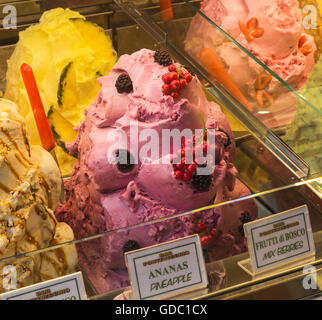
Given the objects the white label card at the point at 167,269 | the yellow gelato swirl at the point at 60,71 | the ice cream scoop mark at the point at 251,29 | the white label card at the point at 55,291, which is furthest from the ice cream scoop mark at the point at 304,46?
the white label card at the point at 55,291

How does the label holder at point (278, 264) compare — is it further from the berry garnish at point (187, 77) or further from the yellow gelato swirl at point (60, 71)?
the yellow gelato swirl at point (60, 71)

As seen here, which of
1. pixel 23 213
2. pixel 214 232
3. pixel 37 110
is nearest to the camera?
pixel 23 213

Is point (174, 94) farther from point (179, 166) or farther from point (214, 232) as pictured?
point (214, 232)

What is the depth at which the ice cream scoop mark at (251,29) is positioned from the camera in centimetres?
206

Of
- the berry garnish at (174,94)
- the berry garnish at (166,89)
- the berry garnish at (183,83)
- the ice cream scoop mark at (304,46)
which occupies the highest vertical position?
the ice cream scoop mark at (304,46)

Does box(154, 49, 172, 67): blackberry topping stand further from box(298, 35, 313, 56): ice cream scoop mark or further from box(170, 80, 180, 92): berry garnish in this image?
box(298, 35, 313, 56): ice cream scoop mark

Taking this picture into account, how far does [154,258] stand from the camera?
3.66 ft

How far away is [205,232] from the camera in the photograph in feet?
4.03

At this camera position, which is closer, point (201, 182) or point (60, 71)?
point (201, 182)

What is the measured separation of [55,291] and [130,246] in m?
0.20

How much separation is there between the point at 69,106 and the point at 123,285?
2.29 feet

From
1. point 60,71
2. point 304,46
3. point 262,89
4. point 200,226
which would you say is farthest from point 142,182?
point 304,46

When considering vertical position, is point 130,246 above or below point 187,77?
below

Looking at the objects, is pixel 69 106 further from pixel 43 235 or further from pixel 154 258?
pixel 154 258
